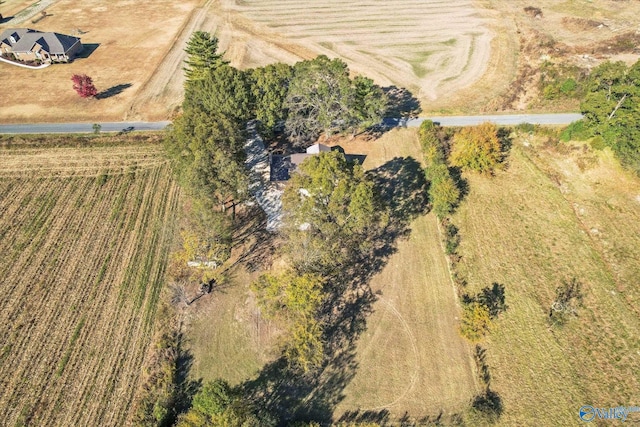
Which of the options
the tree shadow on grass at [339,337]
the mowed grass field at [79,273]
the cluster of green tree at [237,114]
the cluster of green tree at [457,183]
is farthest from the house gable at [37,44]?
the cluster of green tree at [457,183]

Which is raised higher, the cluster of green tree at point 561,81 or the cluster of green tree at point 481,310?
the cluster of green tree at point 561,81

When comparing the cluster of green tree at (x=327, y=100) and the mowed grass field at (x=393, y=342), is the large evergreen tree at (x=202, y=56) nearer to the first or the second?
the cluster of green tree at (x=327, y=100)

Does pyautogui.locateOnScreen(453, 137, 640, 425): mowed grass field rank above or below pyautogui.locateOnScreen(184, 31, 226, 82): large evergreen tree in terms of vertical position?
below

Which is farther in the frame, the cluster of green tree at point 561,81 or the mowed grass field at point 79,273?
the cluster of green tree at point 561,81

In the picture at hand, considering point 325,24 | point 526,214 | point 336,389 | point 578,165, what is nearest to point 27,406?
point 336,389

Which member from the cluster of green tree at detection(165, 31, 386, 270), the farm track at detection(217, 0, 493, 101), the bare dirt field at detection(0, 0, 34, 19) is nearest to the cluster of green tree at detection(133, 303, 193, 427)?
the cluster of green tree at detection(165, 31, 386, 270)

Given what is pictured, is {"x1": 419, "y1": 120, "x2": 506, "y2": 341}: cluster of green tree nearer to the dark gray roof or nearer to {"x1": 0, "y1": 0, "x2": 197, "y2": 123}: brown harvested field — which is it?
{"x1": 0, "y1": 0, "x2": 197, "y2": 123}: brown harvested field
